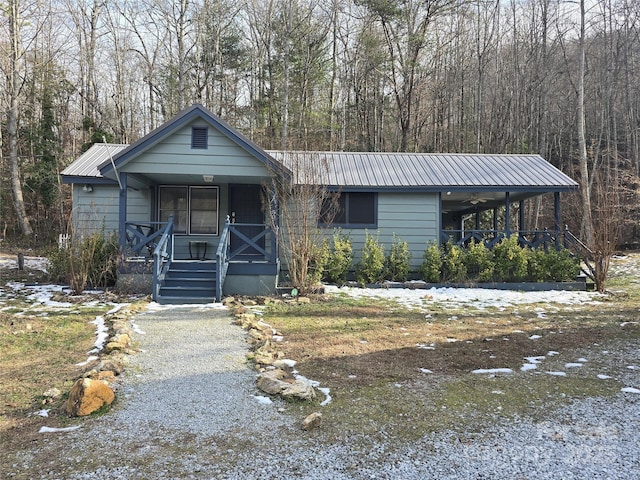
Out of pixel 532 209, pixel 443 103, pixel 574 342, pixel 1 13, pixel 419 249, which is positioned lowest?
pixel 574 342

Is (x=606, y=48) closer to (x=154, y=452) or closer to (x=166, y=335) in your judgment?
(x=166, y=335)

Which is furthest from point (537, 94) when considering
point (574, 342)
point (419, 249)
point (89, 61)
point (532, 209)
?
point (89, 61)

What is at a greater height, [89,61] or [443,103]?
[89,61]

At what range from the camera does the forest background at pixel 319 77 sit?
66.5 ft

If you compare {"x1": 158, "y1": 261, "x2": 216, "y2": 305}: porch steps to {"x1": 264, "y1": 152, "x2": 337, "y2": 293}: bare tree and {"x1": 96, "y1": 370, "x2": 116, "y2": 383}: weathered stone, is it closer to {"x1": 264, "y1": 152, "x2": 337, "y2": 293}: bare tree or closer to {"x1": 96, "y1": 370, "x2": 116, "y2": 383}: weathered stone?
{"x1": 264, "y1": 152, "x2": 337, "y2": 293}: bare tree

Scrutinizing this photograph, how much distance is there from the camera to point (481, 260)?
10859mm

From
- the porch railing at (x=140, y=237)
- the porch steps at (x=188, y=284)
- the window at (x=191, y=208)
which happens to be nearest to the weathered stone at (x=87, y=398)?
the porch steps at (x=188, y=284)

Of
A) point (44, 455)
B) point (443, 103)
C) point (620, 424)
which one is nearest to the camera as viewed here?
→ point (44, 455)

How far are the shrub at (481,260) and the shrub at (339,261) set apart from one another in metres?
3.03

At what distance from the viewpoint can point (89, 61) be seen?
2284 centimetres

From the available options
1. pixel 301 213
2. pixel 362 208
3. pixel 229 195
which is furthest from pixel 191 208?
pixel 362 208

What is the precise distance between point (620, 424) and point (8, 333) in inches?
264

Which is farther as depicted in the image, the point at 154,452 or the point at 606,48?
the point at 606,48

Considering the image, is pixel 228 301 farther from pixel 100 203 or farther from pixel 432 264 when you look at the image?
pixel 432 264
